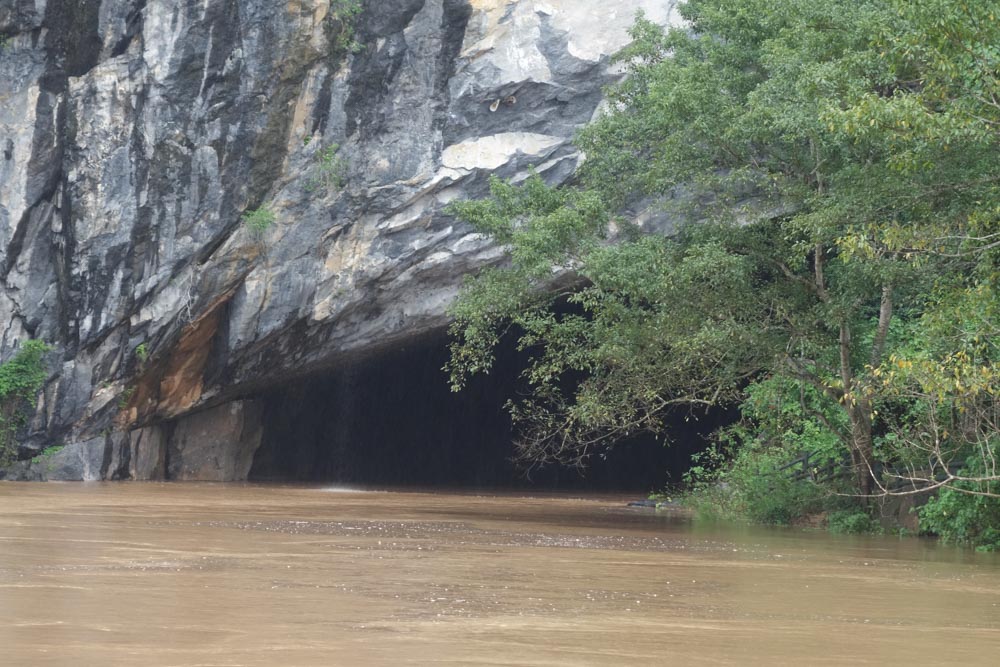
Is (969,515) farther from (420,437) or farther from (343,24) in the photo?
(420,437)

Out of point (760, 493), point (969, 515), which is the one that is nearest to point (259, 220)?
point (760, 493)

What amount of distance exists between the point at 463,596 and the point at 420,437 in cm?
2442

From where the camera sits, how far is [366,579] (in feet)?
19.0

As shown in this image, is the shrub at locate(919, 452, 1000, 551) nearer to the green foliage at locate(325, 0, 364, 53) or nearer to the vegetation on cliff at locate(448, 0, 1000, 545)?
the vegetation on cliff at locate(448, 0, 1000, 545)

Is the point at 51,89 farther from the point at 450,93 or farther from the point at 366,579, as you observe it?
the point at 366,579

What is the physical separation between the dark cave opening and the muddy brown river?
1543 centimetres

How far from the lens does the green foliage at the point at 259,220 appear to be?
744 inches

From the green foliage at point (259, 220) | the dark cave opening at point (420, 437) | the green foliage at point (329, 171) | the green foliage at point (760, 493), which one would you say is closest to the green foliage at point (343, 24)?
the green foliage at point (329, 171)

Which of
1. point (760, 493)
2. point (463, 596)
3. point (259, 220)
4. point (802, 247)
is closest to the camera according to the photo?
point (463, 596)

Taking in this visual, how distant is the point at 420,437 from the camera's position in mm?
29531

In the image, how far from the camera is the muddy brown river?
3.78 meters

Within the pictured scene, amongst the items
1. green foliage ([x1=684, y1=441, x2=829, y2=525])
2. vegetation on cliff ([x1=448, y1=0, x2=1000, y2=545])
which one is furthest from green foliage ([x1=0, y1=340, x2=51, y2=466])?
green foliage ([x1=684, y1=441, x2=829, y2=525])

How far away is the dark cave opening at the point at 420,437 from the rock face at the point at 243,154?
18.0 ft

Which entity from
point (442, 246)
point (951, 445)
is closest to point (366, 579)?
point (951, 445)
